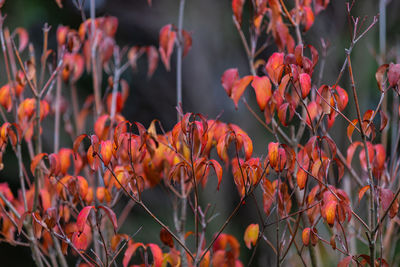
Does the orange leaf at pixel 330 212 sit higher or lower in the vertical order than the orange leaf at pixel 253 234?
higher

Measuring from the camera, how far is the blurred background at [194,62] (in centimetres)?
448

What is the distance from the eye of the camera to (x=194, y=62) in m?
5.50

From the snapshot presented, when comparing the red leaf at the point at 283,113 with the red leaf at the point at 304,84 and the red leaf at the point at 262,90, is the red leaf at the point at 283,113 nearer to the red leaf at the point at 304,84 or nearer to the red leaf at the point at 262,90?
the red leaf at the point at 262,90

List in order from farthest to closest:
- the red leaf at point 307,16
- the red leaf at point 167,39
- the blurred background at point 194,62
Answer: the blurred background at point 194,62 < the red leaf at point 167,39 < the red leaf at point 307,16

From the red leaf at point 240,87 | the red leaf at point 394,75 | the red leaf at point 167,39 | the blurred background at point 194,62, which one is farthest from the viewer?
the blurred background at point 194,62

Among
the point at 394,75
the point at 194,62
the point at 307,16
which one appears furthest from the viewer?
the point at 194,62

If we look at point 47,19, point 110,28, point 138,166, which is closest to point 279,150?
point 138,166

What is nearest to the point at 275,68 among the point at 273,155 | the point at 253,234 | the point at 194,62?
the point at 273,155

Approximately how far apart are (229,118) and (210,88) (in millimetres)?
485

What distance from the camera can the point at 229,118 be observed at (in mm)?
5082

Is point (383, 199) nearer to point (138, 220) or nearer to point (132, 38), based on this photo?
point (138, 220)

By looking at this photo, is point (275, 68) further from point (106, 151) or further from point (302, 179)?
point (106, 151)

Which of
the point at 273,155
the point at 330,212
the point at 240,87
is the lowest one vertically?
the point at 330,212

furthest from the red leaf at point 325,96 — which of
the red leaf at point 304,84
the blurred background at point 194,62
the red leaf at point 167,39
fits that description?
the blurred background at point 194,62
